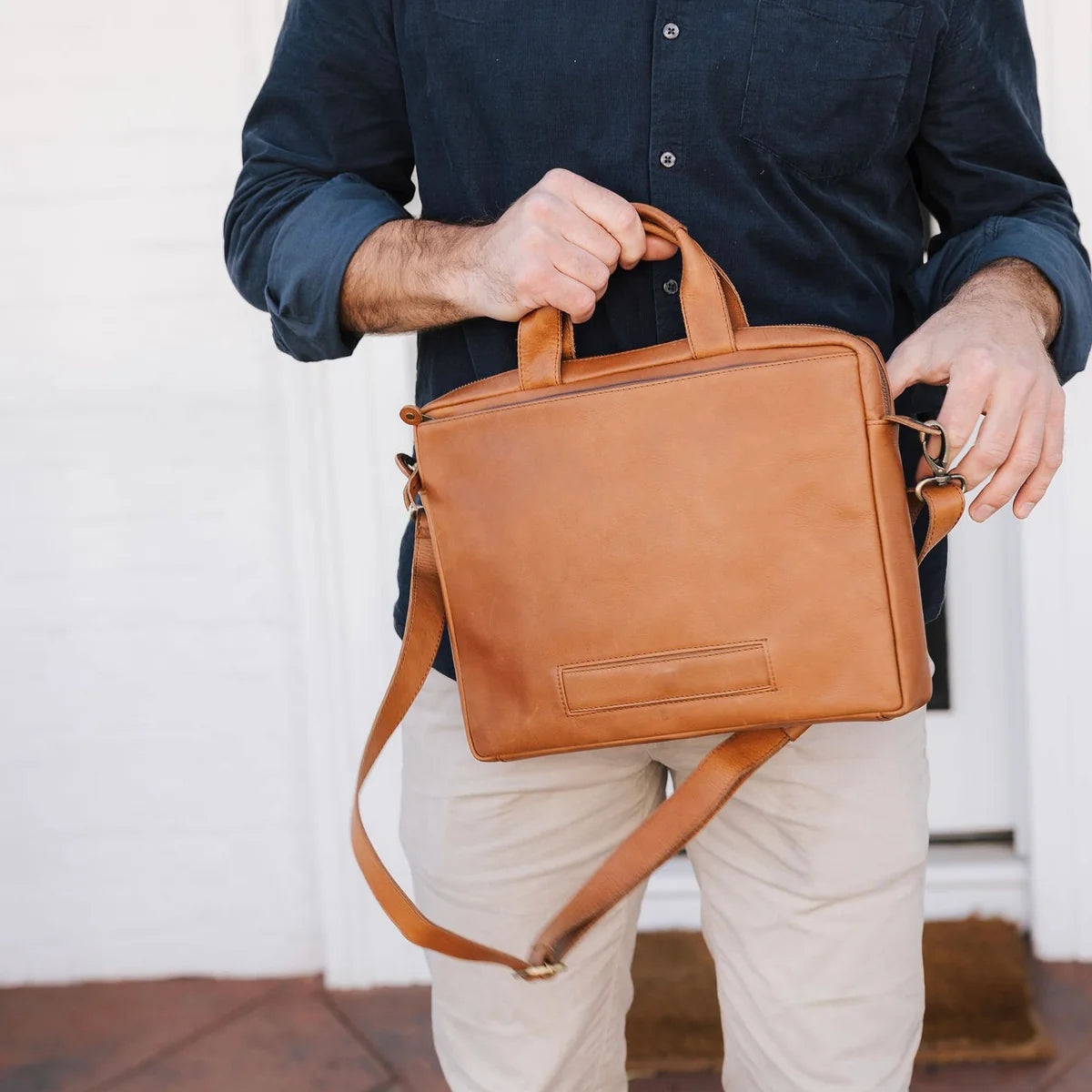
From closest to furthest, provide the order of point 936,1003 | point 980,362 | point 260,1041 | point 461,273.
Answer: point 980,362
point 461,273
point 936,1003
point 260,1041

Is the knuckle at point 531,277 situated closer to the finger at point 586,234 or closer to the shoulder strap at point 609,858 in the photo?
the finger at point 586,234

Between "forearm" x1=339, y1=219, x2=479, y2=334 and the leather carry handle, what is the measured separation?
0.08 metres

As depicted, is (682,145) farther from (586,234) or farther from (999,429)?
(999,429)

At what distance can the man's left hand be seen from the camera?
2.89 feet

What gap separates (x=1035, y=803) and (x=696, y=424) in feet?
5.12

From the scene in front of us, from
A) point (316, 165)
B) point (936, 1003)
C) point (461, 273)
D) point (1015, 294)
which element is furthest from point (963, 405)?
point (936, 1003)

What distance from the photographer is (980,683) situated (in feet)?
7.23

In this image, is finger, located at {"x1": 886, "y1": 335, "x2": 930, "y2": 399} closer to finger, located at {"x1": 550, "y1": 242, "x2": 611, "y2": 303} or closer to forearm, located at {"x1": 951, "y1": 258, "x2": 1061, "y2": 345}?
forearm, located at {"x1": 951, "y1": 258, "x2": 1061, "y2": 345}

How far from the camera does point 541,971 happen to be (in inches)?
40.4

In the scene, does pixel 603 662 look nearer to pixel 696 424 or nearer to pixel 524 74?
pixel 696 424

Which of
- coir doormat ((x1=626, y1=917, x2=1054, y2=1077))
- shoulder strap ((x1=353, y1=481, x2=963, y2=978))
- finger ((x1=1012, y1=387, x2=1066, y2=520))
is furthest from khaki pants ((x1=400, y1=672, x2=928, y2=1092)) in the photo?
coir doormat ((x1=626, y1=917, x2=1054, y2=1077))

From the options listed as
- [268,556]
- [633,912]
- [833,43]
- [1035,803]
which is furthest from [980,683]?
[833,43]

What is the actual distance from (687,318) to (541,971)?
0.57 m

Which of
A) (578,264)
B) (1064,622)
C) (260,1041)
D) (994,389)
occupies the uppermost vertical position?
(578,264)
